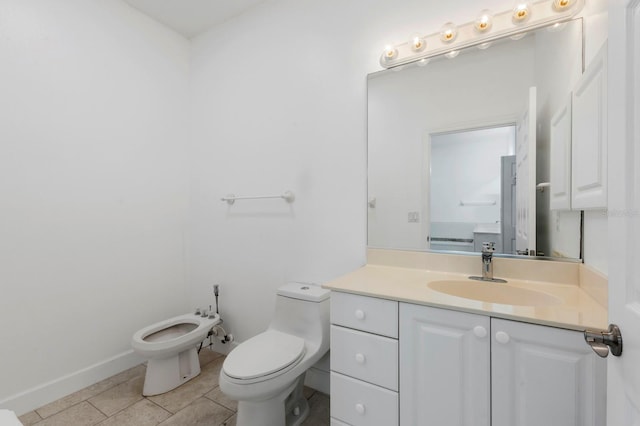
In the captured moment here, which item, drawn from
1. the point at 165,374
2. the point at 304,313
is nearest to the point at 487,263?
the point at 304,313

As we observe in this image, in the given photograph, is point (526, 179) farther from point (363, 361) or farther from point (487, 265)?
point (363, 361)

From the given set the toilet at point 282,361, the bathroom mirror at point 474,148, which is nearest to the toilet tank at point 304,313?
the toilet at point 282,361

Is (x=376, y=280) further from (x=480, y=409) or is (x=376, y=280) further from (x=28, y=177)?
(x=28, y=177)

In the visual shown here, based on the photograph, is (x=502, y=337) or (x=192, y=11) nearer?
(x=502, y=337)

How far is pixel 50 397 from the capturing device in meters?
1.78

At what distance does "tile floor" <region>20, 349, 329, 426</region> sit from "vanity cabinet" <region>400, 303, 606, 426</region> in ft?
2.64

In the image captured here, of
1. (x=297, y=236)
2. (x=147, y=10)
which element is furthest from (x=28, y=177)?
(x=297, y=236)

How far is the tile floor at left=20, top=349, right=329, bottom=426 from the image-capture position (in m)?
1.62

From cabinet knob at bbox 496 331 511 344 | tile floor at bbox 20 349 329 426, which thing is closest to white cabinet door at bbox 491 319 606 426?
cabinet knob at bbox 496 331 511 344

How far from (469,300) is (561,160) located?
2.44ft

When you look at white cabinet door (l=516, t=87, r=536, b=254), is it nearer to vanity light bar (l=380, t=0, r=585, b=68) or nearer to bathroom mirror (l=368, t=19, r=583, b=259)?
bathroom mirror (l=368, t=19, r=583, b=259)

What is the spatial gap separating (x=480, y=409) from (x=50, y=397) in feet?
7.69

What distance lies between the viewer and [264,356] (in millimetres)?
1443

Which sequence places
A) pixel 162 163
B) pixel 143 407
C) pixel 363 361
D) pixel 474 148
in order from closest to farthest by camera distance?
pixel 363 361
pixel 474 148
pixel 143 407
pixel 162 163
